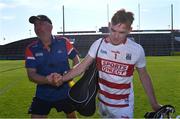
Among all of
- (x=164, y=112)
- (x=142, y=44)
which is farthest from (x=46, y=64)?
(x=142, y=44)

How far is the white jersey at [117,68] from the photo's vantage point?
5492mm

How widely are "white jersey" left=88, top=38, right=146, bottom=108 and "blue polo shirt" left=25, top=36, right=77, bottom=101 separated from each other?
3.89 ft

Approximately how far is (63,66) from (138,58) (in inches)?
57.2

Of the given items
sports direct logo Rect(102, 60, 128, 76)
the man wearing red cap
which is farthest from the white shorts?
the man wearing red cap

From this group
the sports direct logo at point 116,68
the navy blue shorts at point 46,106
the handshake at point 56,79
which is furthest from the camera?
the navy blue shorts at point 46,106

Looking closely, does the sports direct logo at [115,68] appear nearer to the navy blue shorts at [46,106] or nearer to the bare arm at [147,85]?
the bare arm at [147,85]

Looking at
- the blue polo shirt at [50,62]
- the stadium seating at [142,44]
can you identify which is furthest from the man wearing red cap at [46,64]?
the stadium seating at [142,44]

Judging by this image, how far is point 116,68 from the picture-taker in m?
5.48

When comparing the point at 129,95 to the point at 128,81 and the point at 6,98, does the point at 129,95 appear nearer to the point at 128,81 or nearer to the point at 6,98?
the point at 128,81

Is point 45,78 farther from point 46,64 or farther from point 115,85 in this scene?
point 115,85

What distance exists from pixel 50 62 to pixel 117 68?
4.66 ft

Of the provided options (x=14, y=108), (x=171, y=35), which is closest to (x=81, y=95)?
(x=14, y=108)

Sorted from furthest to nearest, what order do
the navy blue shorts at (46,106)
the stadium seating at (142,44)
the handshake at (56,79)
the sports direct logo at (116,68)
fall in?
the stadium seating at (142,44), the navy blue shorts at (46,106), the handshake at (56,79), the sports direct logo at (116,68)

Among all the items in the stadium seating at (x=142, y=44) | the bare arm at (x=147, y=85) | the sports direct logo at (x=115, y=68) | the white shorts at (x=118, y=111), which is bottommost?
the stadium seating at (x=142, y=44)
